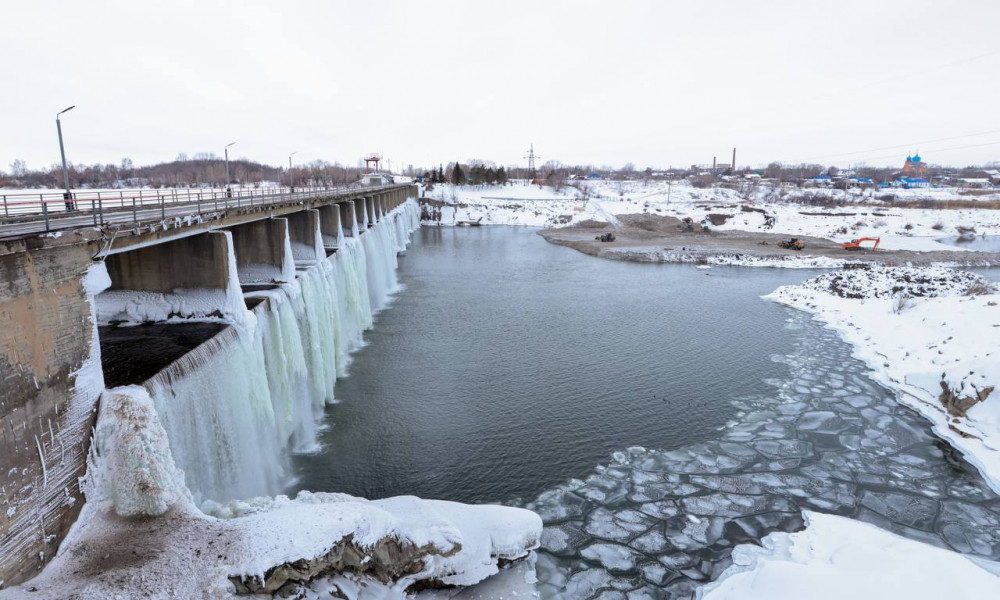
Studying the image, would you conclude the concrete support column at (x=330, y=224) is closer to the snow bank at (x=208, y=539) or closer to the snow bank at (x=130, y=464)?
the snow bank at (x=208, y=539)

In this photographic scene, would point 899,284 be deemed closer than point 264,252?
No

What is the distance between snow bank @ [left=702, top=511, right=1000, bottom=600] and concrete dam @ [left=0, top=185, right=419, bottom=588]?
1072 cm

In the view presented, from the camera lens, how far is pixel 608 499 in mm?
13305

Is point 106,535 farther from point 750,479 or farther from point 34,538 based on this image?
point 750,479

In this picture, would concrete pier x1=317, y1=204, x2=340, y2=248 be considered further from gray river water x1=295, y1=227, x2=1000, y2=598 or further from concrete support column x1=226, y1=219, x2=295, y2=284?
concrete support column x1=226, y1=219, x2=295, y2=284

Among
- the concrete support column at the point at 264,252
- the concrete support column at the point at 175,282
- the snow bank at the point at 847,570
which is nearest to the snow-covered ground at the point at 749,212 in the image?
the snow bank at the point at 847,570

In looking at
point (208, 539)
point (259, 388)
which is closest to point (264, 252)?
point (259, 388)

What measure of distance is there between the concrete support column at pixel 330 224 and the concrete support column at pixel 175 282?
576 inches

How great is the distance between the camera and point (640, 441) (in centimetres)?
1599

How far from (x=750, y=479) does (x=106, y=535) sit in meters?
13.9

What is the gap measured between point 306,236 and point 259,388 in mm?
12161

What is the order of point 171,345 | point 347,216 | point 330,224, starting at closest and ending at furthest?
Result: point 171,345, point 330,224, point 347,216

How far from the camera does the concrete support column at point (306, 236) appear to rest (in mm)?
24656

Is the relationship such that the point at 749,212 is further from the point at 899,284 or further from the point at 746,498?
the point at 746,498
